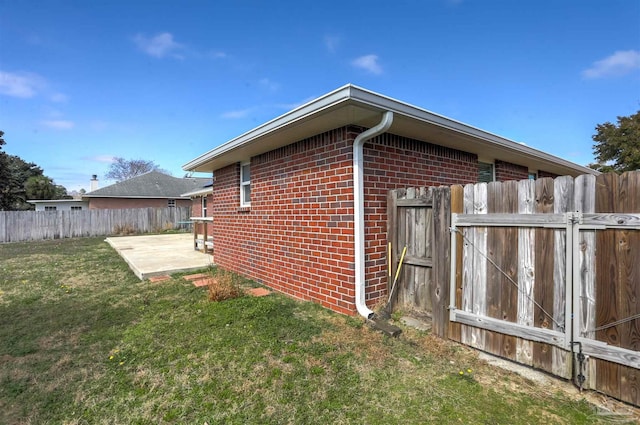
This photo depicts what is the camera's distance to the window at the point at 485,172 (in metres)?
6.46

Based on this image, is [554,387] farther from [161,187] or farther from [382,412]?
[161,187]

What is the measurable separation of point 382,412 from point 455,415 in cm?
50

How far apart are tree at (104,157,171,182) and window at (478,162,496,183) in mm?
49754

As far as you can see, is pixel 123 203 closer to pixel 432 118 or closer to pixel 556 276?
pixel 432 118

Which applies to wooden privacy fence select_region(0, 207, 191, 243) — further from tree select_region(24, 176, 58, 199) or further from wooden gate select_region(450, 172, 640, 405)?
wooden gate select_region(450, 172, 640, 405)

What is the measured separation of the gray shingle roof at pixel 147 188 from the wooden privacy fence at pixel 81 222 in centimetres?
390

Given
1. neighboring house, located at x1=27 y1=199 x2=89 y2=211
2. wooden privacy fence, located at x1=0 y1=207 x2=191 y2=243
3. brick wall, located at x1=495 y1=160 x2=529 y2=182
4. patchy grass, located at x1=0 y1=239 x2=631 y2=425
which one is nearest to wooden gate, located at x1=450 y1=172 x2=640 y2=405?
patchy grass, located at x1=0 y1=239 x2=631 y2=425

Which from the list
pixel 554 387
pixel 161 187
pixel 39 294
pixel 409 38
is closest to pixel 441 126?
pixel 554 387

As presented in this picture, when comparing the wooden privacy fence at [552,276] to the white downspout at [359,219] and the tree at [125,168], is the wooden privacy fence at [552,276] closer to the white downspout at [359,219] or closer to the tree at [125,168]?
the white downspout at [359,219]

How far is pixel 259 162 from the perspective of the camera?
Answer: 19.4 feet

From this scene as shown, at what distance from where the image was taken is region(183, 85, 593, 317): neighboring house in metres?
3.83

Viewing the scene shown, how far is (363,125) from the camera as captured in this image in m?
4.00

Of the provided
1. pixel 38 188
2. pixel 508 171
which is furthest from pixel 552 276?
pixel 38 188

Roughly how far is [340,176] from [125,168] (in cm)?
5191
